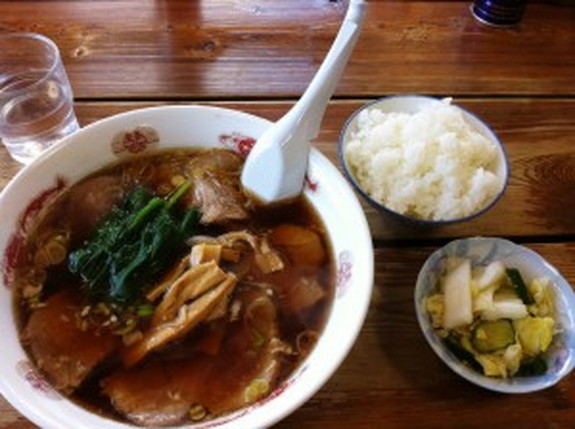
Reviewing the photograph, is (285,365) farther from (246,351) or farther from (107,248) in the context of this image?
(107,248)

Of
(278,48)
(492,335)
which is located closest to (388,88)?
(278,48)

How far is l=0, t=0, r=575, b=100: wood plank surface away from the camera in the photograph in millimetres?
1502

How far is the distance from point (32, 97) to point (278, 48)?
2.07ft

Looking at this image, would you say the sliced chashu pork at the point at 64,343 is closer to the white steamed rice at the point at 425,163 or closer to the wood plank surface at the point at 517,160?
the wood plank surface at the point at 517,160

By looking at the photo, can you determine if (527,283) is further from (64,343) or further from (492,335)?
(64,343)

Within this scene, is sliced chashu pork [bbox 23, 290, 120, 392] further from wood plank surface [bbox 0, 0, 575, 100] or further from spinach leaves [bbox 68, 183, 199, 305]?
wood plank surface [bbox 0, 0, 575, 100]

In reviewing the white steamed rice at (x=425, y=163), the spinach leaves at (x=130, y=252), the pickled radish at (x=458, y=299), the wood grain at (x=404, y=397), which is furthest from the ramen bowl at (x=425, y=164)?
the spinach leaves at (x=130, y=252)

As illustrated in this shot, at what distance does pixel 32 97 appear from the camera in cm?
136

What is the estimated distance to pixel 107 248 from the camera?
41.1 inches

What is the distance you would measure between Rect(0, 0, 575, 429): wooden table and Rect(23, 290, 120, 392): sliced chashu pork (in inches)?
4.5

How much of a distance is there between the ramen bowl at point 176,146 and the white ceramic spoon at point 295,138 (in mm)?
30

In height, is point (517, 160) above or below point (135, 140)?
below

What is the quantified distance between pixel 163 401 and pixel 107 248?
0.28 m

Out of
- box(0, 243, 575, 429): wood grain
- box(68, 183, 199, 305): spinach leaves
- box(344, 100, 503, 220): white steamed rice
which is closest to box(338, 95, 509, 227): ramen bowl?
box(344, 100, 503, 220): white steamed rice
